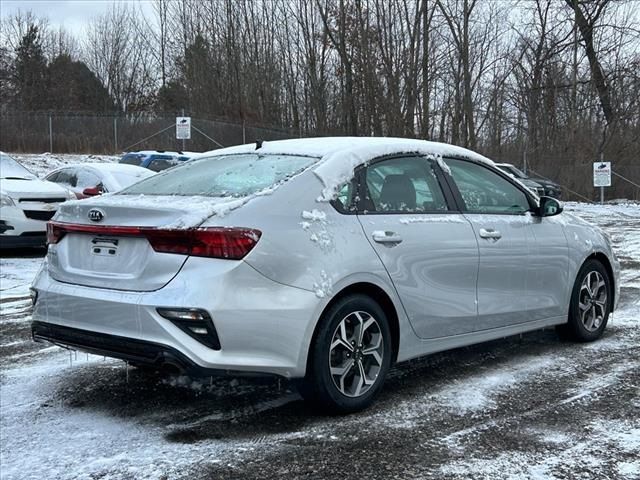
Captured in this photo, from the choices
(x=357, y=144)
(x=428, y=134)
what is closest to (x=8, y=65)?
(x=428, y=134)

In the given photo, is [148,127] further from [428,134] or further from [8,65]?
[8,65]

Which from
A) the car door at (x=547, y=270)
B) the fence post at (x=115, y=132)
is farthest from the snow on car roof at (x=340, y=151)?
the fence post at (x=115, y=132)

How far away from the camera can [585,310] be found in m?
5.85

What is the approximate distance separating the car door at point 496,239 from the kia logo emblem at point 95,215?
235 cm

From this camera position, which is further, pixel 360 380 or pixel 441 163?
pixel 441 163

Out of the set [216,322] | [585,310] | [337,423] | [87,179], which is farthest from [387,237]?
[87,179]

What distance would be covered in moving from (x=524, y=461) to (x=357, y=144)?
2.13 m

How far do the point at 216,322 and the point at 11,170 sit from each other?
32.2 feet

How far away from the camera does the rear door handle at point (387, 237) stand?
418 centimetres

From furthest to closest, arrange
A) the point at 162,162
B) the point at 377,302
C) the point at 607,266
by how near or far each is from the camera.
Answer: the point at 162,162
the point at 607,266
the point at 377,302

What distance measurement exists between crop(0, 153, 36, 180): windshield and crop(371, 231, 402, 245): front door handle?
9114mm

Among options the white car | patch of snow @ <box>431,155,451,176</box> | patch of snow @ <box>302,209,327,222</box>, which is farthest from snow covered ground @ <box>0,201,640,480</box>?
the white car

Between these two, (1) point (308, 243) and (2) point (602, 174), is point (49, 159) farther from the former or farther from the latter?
(1) point (308, 243)

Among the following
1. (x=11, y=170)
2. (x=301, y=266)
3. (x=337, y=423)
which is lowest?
(x=337, y=423)
